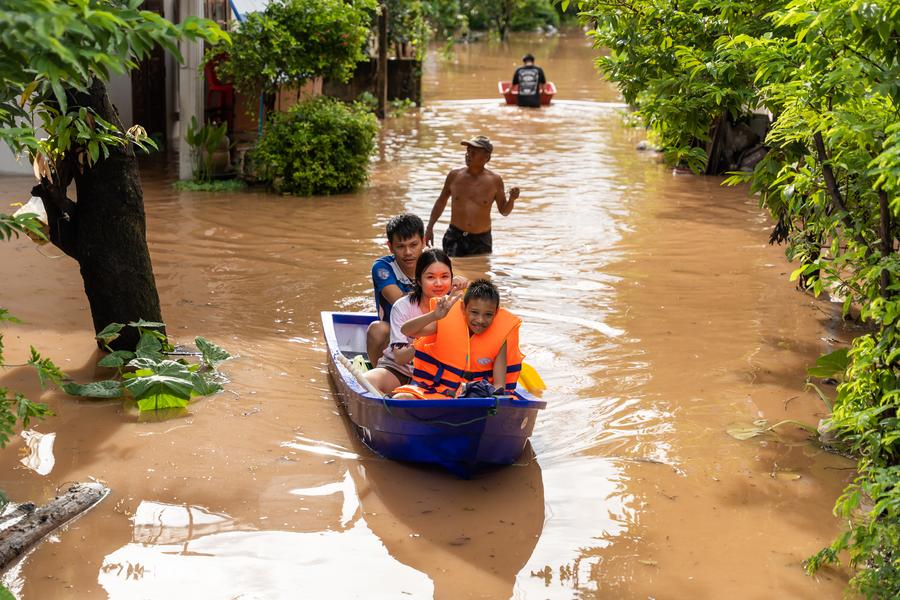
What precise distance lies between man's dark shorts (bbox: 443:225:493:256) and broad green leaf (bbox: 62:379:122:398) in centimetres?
468

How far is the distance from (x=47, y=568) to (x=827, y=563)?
151 inches

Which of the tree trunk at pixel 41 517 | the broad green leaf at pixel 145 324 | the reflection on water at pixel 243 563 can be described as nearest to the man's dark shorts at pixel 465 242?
the broad green leaf at pixel 145 324

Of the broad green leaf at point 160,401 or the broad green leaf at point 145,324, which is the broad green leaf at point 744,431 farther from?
the broad green leaf at point 145,324

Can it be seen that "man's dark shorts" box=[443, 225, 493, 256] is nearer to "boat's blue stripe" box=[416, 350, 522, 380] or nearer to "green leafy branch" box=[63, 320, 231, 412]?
"green leafy branch" box=[63, 320, 231, 412]

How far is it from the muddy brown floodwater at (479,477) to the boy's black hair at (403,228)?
4.21 ft

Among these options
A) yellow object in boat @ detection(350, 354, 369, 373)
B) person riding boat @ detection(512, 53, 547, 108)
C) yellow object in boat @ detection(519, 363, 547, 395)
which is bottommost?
yellow object in boat @ detection(350, 354, 369, 373)

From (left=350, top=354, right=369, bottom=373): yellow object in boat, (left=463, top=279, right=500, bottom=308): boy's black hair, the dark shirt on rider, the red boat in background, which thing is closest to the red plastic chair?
(left=350, top=354, right=369, bottom=373): yellow object in boat

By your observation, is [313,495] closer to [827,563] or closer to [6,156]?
[827,563]

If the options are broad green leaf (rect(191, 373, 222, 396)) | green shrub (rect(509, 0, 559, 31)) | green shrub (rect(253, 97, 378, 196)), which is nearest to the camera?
broad green leaf (rect(191, 373, 222, 396))

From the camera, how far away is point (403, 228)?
275 inches

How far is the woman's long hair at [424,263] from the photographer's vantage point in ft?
21.3

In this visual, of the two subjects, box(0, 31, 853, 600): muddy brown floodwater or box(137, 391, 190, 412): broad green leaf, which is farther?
box(137, 391, 190, 412): broad green leaf

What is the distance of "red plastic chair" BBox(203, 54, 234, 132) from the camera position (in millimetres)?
14938

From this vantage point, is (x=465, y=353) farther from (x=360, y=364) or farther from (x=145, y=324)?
(x=145, y=324)
